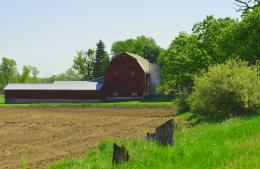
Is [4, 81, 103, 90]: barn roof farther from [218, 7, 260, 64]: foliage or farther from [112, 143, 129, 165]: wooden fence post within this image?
[112, 143, 129, 165]: wooden fence post

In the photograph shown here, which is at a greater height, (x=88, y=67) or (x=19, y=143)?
(x=88, y=67)

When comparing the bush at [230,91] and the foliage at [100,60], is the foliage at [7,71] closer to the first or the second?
the foliage at [100,60]

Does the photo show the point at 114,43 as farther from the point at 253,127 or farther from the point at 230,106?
the point at 253,127

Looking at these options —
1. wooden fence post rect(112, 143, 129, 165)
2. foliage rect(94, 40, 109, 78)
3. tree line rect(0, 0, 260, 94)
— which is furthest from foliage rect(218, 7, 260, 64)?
foliage rect(94, 40, 109, 78)

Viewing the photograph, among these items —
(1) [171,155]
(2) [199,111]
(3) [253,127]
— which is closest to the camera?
(1) [171,155]

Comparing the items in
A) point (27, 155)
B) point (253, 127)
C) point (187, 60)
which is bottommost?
point (27, 155)

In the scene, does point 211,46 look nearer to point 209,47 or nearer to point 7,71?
point 209,47

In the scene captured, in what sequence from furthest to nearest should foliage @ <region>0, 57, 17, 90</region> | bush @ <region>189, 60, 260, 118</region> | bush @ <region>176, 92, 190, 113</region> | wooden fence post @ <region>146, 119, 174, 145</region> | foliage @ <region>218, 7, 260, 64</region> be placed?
foliage @ <region>0, 57, 17, 90</region> < bush @ <region>176, 92, 190, 113</region> < foliage @ <region>218, 7, 260, 64</region> < bush @ <region>189, 60, 260, 118</region> < wooden fence post @ <region>146, 119, 174, 145</region>

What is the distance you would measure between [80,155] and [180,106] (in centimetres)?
2297

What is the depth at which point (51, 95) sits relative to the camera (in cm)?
8662

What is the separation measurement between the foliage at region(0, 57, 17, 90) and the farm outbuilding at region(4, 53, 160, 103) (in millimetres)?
69714

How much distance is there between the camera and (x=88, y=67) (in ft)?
431

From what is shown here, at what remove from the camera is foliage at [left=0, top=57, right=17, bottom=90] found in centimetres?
15675

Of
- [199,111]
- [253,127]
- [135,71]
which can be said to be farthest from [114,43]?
[253,127]
